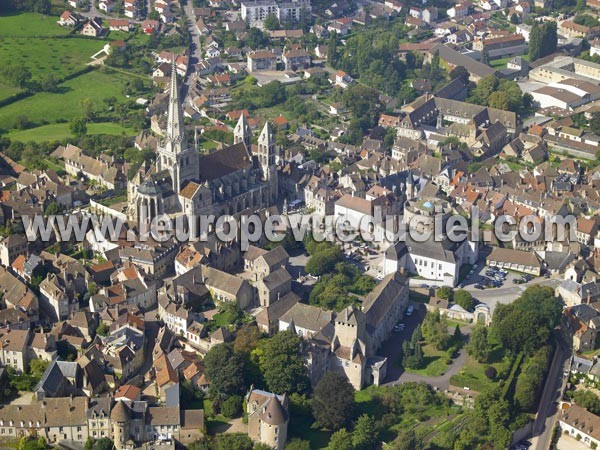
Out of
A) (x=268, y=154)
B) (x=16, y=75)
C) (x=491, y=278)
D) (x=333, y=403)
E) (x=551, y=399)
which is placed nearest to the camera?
(x=333, y=403)

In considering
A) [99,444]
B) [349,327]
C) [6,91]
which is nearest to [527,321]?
[349,327]

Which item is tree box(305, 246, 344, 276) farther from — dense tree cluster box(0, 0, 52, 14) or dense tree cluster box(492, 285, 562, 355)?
dense tree cluster box(0, 0, 52, 14)

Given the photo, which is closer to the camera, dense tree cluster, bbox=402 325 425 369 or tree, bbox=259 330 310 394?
tree, bbox=259 330 310 394

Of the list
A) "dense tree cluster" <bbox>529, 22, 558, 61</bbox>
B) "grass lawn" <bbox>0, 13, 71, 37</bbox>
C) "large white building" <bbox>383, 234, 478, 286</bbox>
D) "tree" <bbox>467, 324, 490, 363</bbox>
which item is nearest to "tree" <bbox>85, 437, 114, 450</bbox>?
"tree" <bbox>467, 324, 490, 363</bbox>

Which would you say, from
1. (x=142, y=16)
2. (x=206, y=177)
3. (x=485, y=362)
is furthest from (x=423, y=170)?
(x=142, y=16)

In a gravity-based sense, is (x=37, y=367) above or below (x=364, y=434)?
above

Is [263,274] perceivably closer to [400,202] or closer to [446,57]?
[400,202]

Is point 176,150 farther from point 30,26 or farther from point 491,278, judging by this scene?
point 30,26

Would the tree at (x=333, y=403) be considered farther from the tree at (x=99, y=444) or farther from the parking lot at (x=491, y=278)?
the parking lot at (x=491, y=278)
